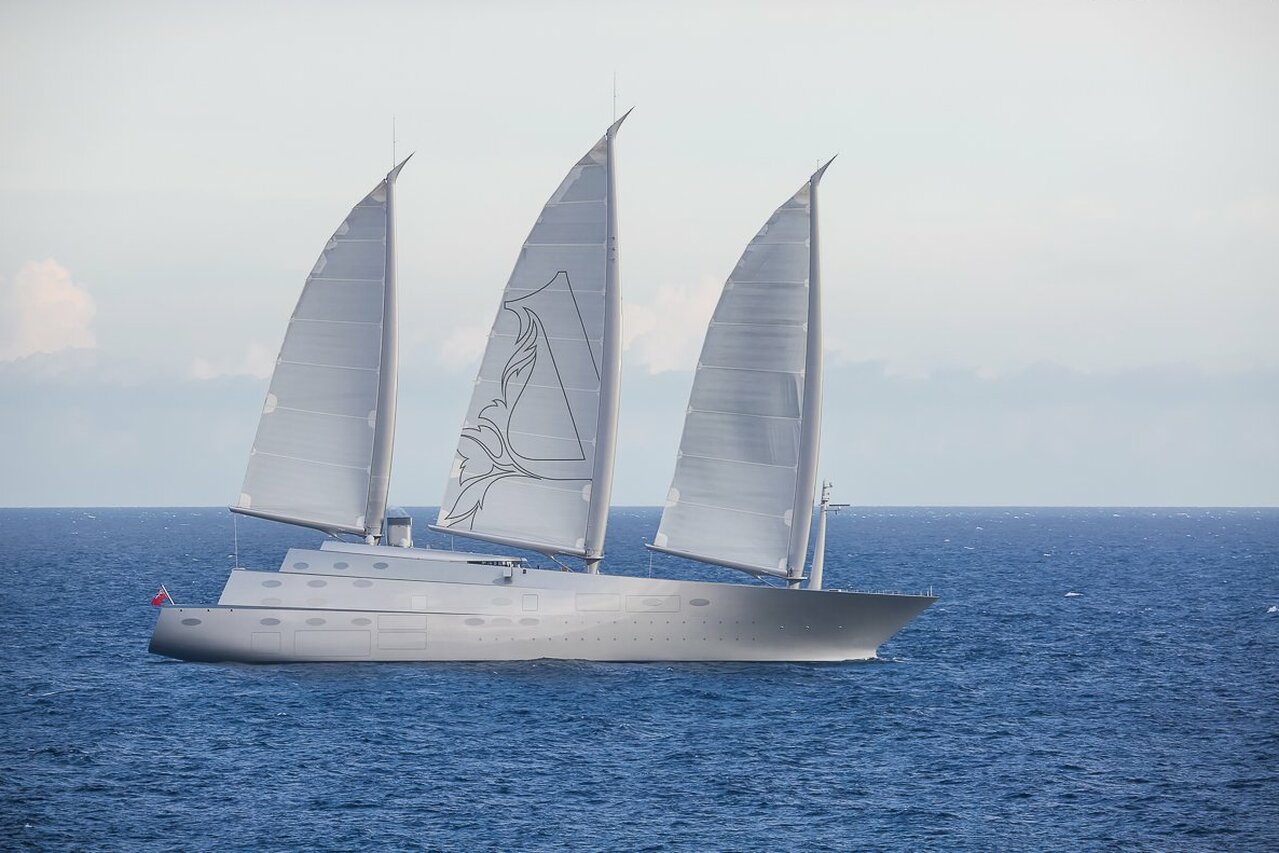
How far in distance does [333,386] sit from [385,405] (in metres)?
1.90

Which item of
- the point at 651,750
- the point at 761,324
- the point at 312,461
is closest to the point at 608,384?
the point at 761,324

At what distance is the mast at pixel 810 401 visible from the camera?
149 feet

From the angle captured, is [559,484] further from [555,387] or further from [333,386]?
[333,386]

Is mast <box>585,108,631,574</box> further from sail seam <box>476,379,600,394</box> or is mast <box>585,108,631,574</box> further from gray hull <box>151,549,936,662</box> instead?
gray hull <box>151,549,936,662</box>

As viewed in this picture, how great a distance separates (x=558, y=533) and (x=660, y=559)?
72512 millimetres

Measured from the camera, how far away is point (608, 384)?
46.3m

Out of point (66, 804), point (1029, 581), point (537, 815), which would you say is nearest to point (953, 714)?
point (537, 815)

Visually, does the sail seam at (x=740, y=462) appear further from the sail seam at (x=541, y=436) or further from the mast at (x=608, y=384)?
the sail seam at (x=541, y=436)

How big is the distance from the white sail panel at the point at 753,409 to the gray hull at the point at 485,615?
183 centimetres

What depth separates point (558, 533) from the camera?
47.0m

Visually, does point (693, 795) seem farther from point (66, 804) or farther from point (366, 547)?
point (366, 547)

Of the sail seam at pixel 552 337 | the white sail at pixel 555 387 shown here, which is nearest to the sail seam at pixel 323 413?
the white sail at pixel 555 387

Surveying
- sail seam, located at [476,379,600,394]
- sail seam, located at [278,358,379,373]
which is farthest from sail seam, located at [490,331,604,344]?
sail seam, located at [278,358,379,373]

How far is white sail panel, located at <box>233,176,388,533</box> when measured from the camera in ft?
157
